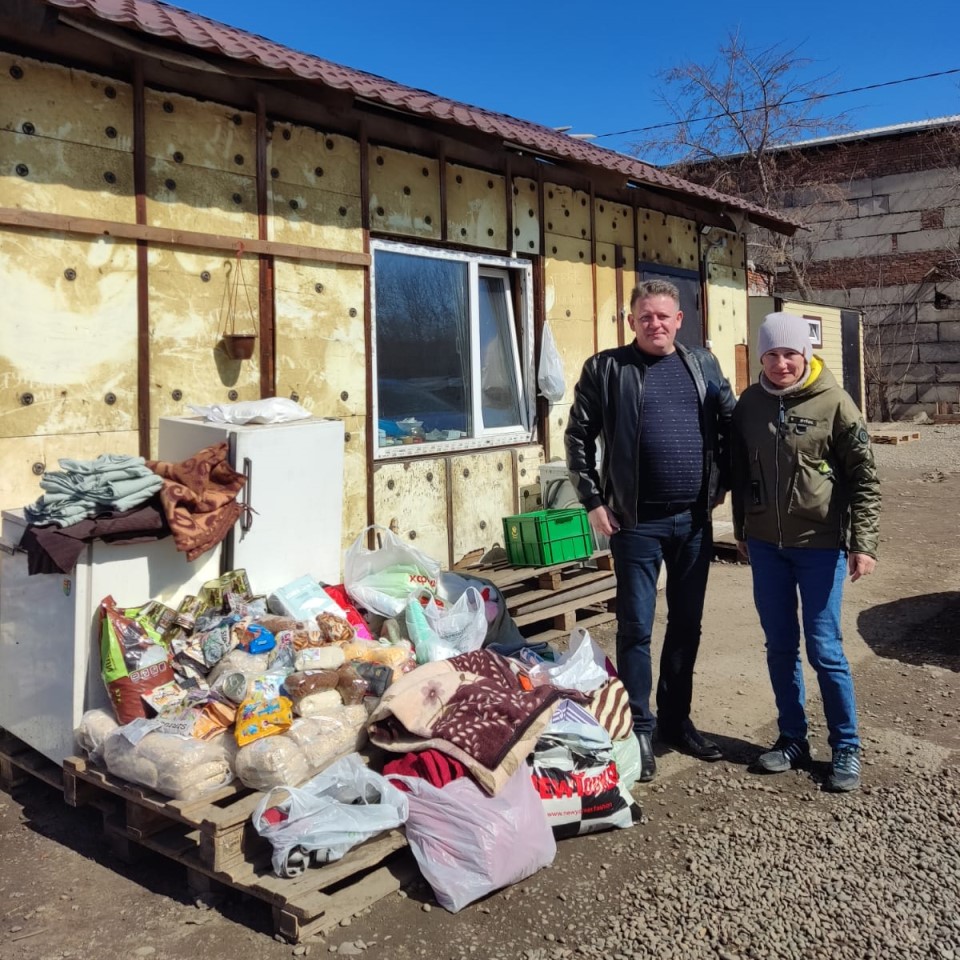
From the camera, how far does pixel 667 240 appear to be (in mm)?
8758

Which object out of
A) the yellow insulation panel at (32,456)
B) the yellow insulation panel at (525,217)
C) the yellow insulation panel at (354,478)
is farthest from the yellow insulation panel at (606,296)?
the yellow insulation panel at (32,456)

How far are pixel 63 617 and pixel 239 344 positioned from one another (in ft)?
6.21

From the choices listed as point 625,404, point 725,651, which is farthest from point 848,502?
point 725,651

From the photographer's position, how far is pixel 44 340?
14.5 ft

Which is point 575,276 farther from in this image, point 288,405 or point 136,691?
point 136,691

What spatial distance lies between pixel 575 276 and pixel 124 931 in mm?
5973

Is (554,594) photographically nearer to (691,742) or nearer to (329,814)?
(691,742)

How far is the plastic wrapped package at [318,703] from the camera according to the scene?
361 cm

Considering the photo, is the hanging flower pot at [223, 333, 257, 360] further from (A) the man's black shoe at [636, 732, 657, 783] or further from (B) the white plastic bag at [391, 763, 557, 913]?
(A) the man's black shoe at [636, 732, 657, 783]

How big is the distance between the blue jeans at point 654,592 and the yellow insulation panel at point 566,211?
404cm

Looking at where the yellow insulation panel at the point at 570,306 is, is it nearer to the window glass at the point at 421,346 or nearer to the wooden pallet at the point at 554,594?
the window glass at the point at 421,346

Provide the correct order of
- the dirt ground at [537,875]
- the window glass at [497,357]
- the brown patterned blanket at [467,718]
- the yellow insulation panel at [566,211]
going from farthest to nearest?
the yellow insulation panel at [566,211], the window glass at [497,357], the brown patterned blanket at [467,718], the dirt ground at [537,875]

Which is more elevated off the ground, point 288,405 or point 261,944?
point 288,405

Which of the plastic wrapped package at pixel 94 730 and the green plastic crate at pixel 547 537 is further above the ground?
the green plastic crate at pixel 547 537
